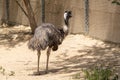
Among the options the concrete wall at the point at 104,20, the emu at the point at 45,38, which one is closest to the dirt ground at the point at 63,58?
the concrete wall at the point at 104,20

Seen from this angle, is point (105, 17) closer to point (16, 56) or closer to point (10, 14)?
point (16, 56)

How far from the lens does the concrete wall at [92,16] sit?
36.0 ft

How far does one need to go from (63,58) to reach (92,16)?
180 centimetres

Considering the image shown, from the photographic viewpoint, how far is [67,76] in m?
8.60

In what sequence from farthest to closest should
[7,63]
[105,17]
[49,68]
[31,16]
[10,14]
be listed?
[10,14] < [31,16] < [105,17] < [7,63] < [49,68]

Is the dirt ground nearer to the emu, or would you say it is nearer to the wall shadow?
the wall shadow

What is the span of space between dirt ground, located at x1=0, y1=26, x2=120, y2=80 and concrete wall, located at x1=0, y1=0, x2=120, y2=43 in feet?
0.79

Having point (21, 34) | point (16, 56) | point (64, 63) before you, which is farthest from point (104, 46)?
point (21, 34)

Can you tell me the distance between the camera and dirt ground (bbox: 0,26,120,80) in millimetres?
9031

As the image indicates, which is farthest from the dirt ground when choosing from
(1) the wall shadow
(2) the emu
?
(2) the emu

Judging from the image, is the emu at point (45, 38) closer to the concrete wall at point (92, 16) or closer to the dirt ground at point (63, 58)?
the dirt ground at point (63, 58)

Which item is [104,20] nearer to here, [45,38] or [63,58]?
[63,58]

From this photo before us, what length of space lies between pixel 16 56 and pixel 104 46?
2.31m

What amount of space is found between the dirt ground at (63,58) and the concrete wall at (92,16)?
24 centimetres
